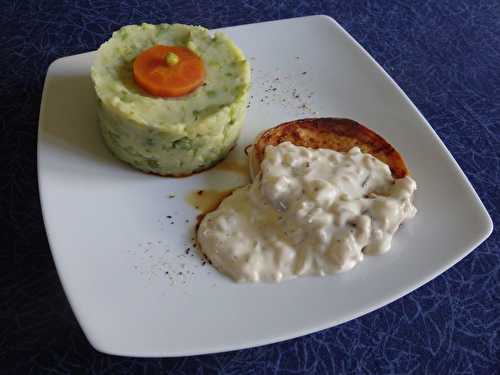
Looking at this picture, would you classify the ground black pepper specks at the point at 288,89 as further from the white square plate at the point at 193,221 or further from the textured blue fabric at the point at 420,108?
the textured blue fabric at the point at 420,108

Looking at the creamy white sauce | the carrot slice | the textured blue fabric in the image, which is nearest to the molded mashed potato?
the carrot slice

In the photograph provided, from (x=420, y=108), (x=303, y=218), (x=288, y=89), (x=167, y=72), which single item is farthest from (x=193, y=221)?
(x=420, y=108)

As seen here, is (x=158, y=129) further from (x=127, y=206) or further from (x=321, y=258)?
(x=321, y=258)

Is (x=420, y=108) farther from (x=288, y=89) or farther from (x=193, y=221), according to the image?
(x=193, y=221)

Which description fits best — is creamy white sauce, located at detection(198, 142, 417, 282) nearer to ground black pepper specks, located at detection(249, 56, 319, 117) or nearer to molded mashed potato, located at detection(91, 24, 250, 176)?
molded mashed potato, located at detection(91, 24, 250, 176)

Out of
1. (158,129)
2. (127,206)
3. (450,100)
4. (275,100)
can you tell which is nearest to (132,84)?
(158,129)
